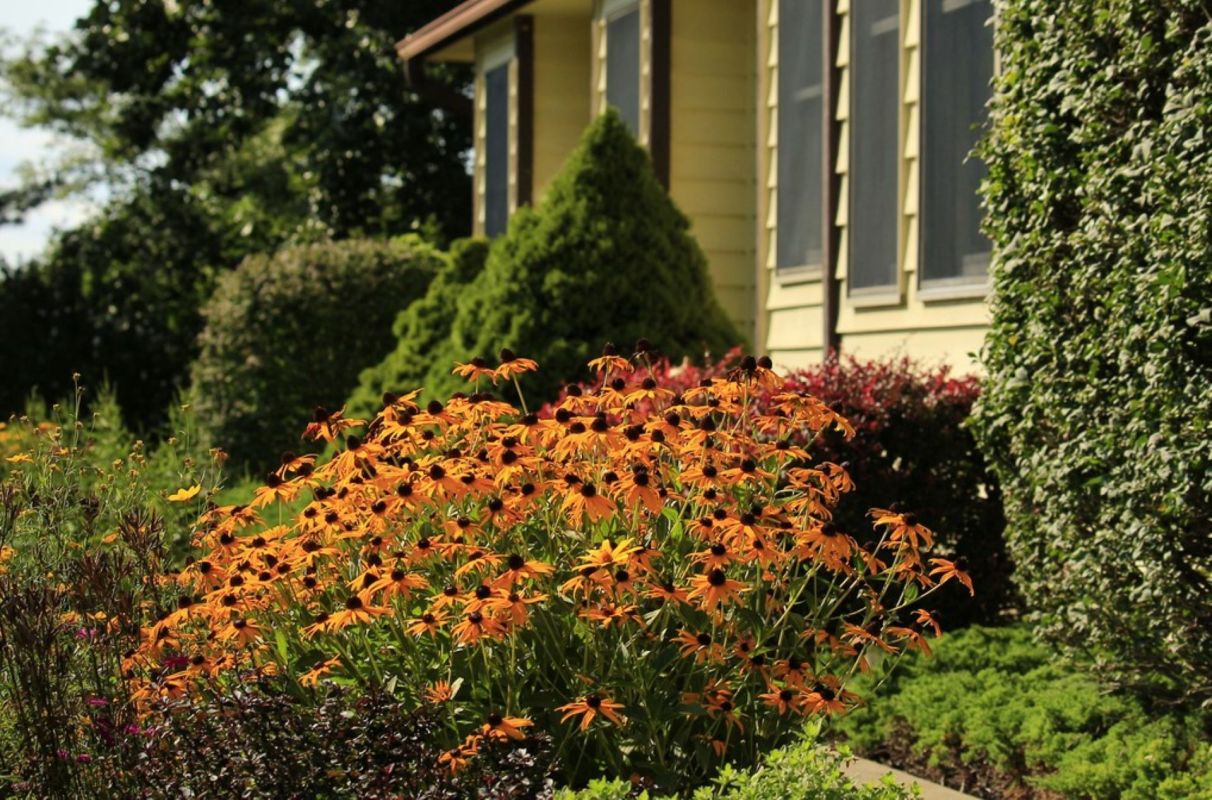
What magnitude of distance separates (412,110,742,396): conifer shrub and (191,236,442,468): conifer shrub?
4.00m

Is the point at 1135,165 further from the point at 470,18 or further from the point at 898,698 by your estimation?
the point at 470,18

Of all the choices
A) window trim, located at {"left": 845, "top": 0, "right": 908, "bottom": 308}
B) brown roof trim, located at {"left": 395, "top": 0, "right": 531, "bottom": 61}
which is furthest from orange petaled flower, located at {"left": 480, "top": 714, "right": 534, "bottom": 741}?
brown roof trim, located at {"left": 395, "top": 0, "right": 531, "bottom": 61}

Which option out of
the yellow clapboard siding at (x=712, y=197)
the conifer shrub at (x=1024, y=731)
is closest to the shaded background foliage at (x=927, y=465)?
the conifer shrub at (x=1024, y=731)

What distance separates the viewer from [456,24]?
51.4 feet

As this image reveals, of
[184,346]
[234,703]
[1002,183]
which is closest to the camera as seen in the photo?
[234,703]

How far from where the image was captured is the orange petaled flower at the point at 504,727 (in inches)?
157

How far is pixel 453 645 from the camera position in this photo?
4414 mm

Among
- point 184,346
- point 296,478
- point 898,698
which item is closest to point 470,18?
point 184,346

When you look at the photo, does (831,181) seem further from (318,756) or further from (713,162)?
(318,756)

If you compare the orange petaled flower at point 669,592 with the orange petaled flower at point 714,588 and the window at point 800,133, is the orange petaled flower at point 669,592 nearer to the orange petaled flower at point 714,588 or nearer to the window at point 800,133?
the orange petaled flower at point 714,588

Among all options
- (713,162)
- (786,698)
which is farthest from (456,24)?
(786,698)

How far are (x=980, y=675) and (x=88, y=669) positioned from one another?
144 inches

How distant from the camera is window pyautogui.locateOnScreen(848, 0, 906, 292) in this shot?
9.41m

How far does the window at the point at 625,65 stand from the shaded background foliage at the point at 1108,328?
6503mm
